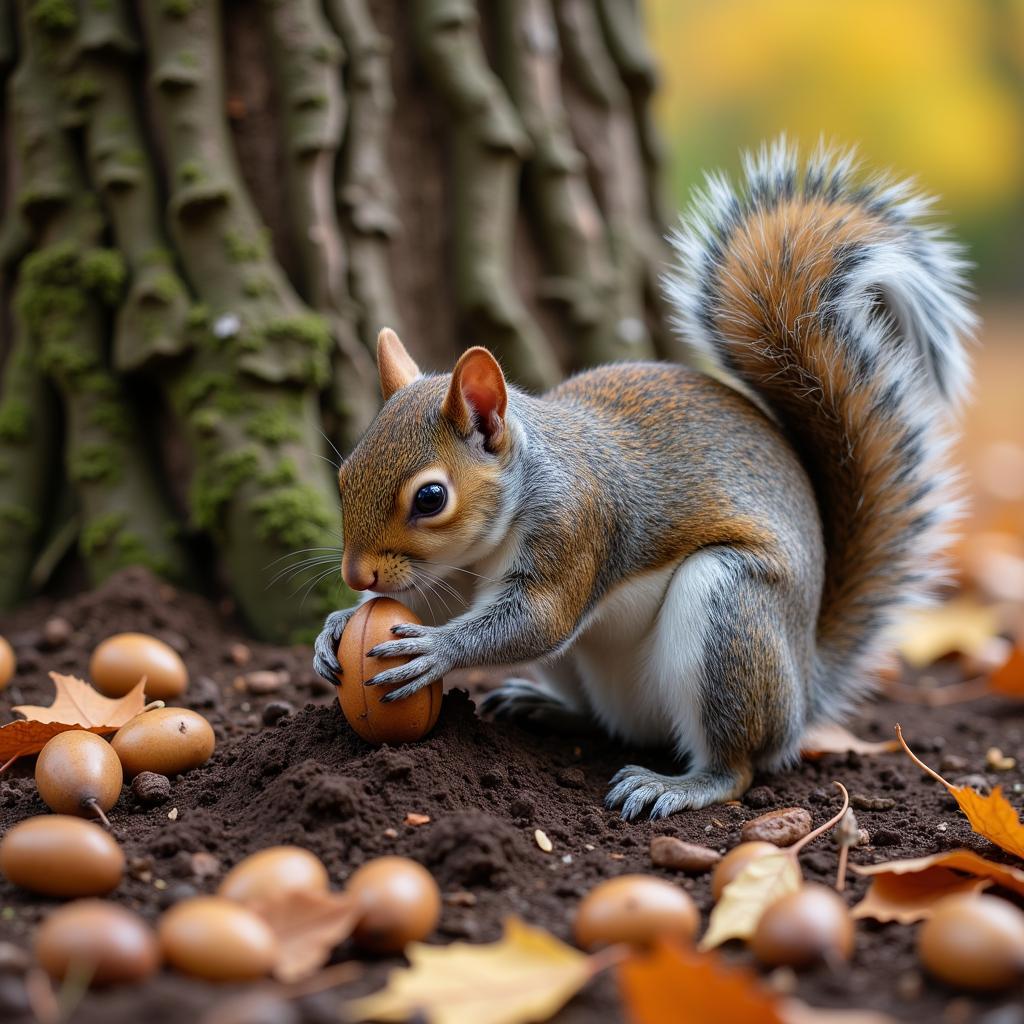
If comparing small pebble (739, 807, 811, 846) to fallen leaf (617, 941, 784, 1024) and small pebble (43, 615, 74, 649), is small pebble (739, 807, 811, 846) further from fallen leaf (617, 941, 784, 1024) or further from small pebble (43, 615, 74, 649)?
small pebble (43, 615, 74, 649)

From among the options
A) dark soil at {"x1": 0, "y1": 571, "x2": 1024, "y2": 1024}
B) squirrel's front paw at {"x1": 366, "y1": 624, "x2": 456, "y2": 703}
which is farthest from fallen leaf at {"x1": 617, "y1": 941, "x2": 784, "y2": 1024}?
squirrel's front paw at {"x1": 366, "y1": 624, "x2": 456, "y2": 703}

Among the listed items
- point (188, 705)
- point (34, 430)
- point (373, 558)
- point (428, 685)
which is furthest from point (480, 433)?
point (34, 430)

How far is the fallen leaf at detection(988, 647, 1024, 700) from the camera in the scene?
6.84 feet

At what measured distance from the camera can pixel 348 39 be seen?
7.27 ft

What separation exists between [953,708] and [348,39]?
1776 millimetres

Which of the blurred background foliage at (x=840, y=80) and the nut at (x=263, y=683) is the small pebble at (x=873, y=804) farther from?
the blurred background foliage at (x=840, y=80)

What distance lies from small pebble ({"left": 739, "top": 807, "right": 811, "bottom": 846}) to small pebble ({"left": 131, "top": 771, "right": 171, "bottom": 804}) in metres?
0.70

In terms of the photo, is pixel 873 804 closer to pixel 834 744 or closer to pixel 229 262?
pixel 834 744

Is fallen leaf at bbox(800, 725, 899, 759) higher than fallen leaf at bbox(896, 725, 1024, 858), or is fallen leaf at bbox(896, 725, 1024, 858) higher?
fallen leaf at bbox(896, 725, 1024, 858)

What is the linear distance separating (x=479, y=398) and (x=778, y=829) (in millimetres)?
654

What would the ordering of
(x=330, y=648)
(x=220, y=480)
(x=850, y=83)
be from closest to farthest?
(x=330, y=648)
(x=220, y=480)
(x=850, y=83)

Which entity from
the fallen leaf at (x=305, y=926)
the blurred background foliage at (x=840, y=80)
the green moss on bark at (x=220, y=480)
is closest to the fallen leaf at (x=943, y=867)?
the fallen leaf at (x=305, y=926)

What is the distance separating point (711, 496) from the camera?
164cm

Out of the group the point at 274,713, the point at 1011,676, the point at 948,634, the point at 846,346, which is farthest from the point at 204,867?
the point at 948,634
